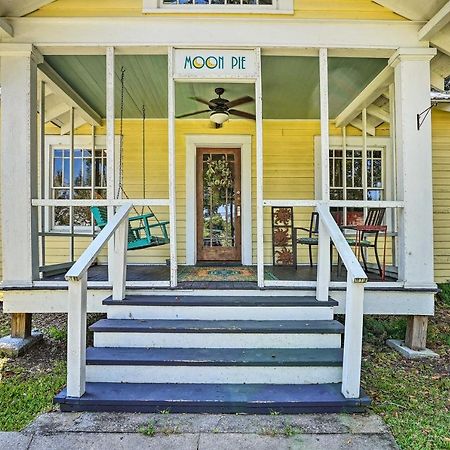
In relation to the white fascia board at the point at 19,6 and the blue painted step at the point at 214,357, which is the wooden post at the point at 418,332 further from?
the white fascia board at the point at 19,6

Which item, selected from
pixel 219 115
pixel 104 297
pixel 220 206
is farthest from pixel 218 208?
pixel 104 297

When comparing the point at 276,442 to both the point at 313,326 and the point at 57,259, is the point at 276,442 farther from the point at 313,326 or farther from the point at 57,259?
the point at 57,259

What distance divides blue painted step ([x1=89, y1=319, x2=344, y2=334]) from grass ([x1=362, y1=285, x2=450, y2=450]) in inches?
24.9

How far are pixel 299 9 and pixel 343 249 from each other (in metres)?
2.46

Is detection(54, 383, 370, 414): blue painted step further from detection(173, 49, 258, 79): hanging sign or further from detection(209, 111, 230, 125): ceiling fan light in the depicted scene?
detection(209, 111, 230, 125): ceiling fan light

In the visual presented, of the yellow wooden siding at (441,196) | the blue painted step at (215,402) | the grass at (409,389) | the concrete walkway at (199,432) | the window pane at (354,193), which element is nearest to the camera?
the concrete walkway at (199,432)

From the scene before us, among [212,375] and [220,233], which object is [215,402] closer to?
[212,375]

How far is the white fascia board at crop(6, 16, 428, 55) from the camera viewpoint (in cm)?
371

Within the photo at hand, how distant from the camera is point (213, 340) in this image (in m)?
3.09

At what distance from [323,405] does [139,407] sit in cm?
122

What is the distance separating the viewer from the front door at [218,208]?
6191 millimetres

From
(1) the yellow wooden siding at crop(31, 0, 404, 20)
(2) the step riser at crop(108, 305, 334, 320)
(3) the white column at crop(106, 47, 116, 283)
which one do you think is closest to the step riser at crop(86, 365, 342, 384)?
(2) the step riser at crop(108, 305, 334, 320)

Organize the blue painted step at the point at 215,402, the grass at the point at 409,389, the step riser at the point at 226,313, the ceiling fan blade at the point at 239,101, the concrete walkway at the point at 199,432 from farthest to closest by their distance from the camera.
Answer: the ceiling fan blade at the point at 239,101 → the step riser at the point at 226,313 → the blue painted step at the point at 215,402 → the grass at the point at 409,389 → the concrete walkway at the point at 199,432

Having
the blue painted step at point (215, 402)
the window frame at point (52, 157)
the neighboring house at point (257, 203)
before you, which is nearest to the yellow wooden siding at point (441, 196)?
the neighboring house at point (257, 203)
